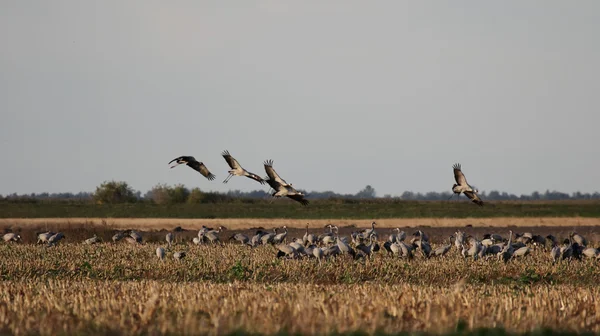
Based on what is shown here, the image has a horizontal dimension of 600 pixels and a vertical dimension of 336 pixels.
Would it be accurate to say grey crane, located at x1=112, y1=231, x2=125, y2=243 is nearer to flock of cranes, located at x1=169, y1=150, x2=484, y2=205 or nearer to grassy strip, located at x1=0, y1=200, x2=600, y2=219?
flock of cranes, located at x1=169, y1=150, x2=484, y2=205

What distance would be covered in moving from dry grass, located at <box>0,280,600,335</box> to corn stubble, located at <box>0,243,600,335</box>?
0.03 meters

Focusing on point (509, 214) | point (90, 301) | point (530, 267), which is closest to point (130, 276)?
point (90, 301)

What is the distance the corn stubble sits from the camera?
13.1 metres

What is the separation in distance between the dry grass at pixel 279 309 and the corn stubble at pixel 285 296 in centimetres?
3

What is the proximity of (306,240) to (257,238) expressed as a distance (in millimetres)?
1847

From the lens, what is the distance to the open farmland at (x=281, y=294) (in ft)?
42.9

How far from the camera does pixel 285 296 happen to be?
1662cm

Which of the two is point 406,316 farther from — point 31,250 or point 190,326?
point 31,250

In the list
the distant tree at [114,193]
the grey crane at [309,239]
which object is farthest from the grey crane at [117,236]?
the distant tree at [114,193]

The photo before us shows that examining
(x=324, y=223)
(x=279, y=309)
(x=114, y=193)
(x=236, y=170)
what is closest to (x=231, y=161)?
(x=236, y=170)

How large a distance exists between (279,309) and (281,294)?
9.78 ft

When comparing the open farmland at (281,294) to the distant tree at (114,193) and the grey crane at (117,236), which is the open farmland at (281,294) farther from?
the distant tree at (114,193)

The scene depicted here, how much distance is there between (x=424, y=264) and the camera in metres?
24.8

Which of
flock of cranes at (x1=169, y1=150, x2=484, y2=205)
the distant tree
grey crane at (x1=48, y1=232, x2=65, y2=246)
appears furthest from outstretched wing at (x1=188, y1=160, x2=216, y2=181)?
the distant tree
